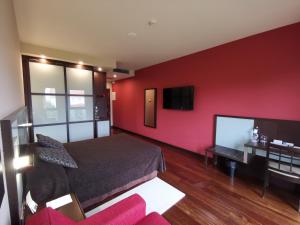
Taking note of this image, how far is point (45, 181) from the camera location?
60.2 inches

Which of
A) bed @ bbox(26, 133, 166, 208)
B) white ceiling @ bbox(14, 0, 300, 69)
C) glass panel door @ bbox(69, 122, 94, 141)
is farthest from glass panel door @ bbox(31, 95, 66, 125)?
bed @ bbox(26, 133, 166, 208)

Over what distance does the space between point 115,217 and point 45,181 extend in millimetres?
973

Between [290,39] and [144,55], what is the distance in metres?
2.83

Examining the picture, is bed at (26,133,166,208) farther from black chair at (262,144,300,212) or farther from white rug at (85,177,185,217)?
black chair at (262,144,300,212)

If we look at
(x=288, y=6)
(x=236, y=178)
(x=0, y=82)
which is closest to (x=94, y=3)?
(x=0, y=82)

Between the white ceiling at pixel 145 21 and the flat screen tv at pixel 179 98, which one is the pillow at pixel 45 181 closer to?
the white ceiling at pixel 145 21

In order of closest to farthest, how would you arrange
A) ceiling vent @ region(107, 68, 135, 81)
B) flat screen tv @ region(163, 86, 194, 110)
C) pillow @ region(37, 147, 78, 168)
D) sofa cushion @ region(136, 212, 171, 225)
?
1. sofa cushion @ region(136, 212, 171, 225)
2. pillow @ region(37, 147, 78, 168)
3. flat screen tv @ region(163, 86, 194, 110)
4. ceiling vent @ region(107, 68, 135, 81)

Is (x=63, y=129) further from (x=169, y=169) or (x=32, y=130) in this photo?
(x=169, y=169)

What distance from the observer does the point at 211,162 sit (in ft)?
11.1

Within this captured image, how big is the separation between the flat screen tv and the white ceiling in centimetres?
106

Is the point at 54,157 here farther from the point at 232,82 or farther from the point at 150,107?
the point at 150,107

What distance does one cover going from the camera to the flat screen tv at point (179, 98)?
374 cm

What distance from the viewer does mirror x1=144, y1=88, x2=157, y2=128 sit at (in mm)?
4961

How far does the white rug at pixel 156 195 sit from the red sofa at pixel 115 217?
2.96ft
